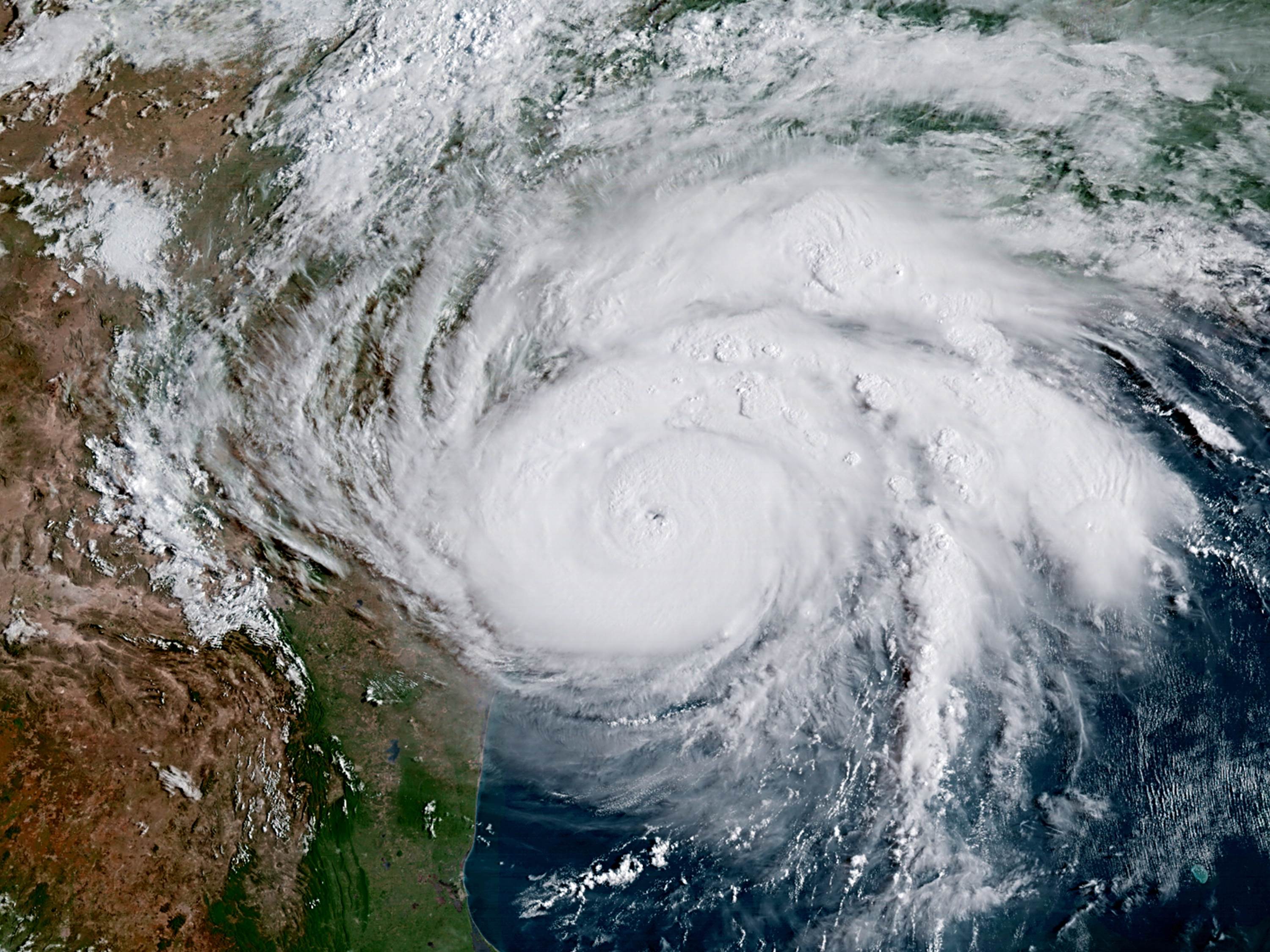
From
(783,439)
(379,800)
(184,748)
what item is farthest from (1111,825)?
(184,748)

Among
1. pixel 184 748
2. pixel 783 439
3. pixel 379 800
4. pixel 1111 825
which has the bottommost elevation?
pixel 1111 825

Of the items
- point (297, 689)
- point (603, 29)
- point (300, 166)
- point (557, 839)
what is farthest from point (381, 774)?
point (603, 29)

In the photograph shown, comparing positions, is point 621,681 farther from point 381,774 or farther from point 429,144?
point 429,144

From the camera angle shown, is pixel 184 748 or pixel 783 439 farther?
pixel 184 748

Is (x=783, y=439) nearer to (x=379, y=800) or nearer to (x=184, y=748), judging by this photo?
(x=379, y=800)

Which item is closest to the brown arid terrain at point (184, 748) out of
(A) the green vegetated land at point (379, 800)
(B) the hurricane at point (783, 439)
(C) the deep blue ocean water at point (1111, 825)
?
(A) the green vegetated land at point (379, 800)

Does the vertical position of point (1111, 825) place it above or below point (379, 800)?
below
